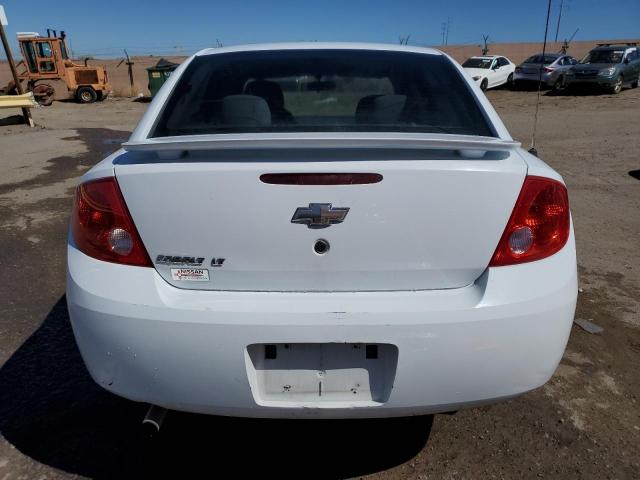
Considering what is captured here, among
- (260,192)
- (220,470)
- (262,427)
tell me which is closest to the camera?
(260,192)

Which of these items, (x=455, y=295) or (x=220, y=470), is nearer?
(x=455, y=295)

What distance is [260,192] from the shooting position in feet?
5.53

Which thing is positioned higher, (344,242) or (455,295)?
(344,242)

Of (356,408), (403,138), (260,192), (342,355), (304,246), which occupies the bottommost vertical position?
(356,408)

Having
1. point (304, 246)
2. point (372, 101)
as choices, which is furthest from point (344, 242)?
point (372, 101)

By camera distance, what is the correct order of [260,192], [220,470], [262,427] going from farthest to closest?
1. [262,427]
2. [220,470]
3. [260,192]

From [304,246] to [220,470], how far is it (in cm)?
109

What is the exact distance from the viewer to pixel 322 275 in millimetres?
1742

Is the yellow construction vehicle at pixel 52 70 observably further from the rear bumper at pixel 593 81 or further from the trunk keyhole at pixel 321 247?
the trunk keyhole at pixel 321 247

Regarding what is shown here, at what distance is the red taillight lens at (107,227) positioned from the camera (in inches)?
69.9

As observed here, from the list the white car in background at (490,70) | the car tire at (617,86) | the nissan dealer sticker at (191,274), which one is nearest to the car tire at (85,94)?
the white car in background at (490,70)

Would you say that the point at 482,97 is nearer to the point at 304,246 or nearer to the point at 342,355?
the point at 304,246

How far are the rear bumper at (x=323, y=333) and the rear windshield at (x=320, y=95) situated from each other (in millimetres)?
757

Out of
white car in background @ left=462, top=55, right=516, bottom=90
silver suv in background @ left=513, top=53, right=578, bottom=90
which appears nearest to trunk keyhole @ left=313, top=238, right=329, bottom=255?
silver suv in background @ left=513, top=53, right=578, bottom=90
